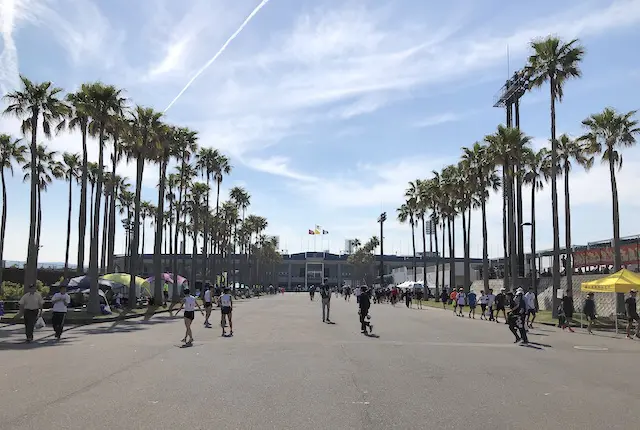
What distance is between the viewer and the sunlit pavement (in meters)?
7.09

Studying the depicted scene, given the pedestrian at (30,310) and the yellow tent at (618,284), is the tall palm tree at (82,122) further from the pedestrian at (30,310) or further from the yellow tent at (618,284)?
the yellow tent at (618,284)

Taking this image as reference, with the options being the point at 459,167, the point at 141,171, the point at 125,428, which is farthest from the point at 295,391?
the point at 459,167

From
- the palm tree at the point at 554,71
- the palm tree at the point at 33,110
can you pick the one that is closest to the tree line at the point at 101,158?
the palm tree at the point at 33,110

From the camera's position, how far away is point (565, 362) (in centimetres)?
1308

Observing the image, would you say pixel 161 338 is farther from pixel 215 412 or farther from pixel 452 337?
pixel 215 412

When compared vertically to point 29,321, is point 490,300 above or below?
below

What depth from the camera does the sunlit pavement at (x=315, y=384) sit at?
709cm

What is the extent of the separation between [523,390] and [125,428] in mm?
6054

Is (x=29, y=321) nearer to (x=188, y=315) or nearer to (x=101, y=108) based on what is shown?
(x=188, y=315)

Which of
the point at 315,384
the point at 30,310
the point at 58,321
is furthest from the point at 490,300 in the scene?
the point at 315,384

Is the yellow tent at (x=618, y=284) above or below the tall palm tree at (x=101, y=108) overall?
below

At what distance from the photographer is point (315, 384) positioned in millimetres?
9578

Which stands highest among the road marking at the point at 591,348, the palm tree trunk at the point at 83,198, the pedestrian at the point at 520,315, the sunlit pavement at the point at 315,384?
the palm tree trunk at the point at 83,198

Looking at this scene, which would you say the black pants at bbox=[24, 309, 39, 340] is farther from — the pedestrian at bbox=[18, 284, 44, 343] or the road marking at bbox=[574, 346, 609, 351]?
the road marking at bbox=[574, 346, 609, 351]
